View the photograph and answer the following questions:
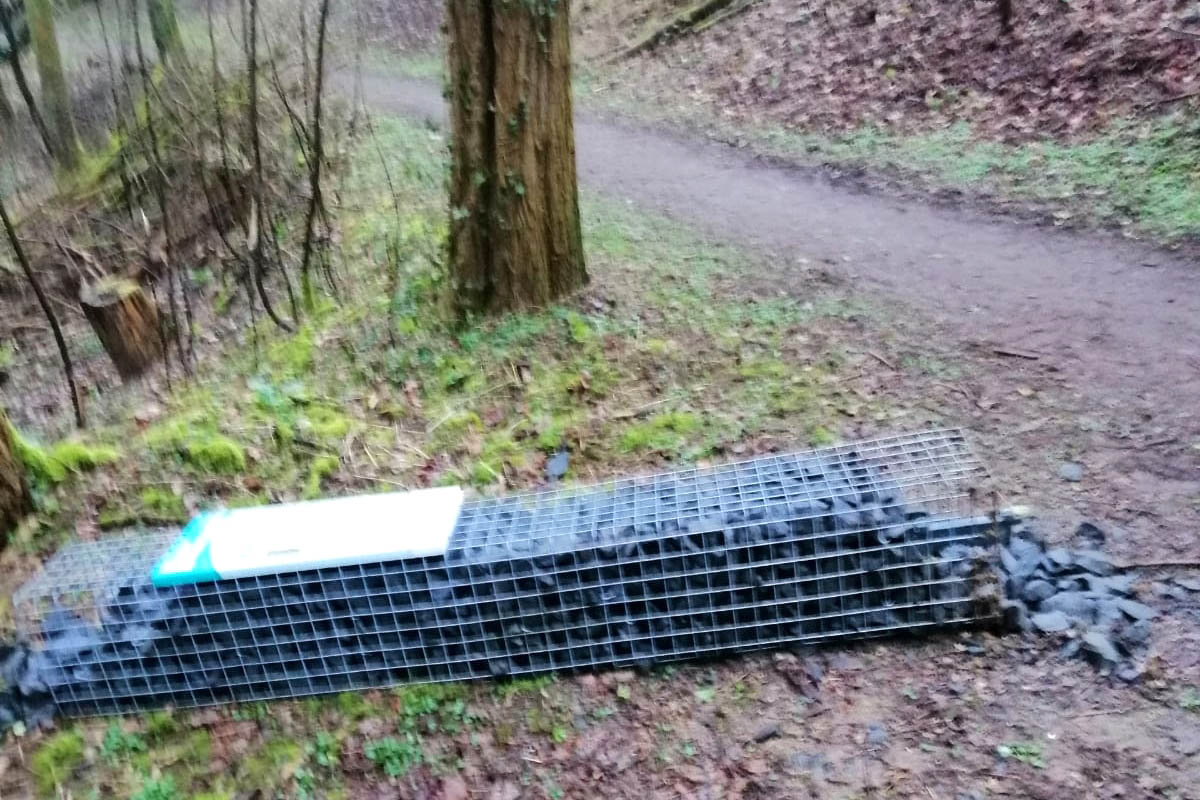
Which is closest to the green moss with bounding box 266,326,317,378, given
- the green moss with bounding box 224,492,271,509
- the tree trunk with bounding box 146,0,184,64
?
the green moss with bounding box 224,492,271,509

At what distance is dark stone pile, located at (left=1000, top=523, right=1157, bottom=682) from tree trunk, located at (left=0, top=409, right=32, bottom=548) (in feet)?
14.1

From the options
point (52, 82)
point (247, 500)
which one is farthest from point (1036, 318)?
point (52, 82)

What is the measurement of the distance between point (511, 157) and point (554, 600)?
9.94 ft

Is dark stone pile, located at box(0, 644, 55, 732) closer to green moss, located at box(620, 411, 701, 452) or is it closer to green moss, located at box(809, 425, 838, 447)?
green moss, located at box(620, 411, 701, 452)

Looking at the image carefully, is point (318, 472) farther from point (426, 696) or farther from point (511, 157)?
point (511, 157)

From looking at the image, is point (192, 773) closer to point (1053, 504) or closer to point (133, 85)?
point (1053, 504)

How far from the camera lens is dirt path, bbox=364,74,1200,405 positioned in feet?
16.3

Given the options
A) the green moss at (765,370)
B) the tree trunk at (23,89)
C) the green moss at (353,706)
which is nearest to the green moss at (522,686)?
the green moss at (353,706)

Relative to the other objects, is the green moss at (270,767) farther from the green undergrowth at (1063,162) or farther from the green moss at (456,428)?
the green undergrowth at (1063,162)

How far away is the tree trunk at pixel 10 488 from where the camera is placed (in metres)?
4.12

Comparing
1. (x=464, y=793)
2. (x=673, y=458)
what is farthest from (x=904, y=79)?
(x=464, y=793)

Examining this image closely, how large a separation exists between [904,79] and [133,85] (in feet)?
26.2

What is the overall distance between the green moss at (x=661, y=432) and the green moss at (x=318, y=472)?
1.50 meters

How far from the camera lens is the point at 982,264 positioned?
6.29m
